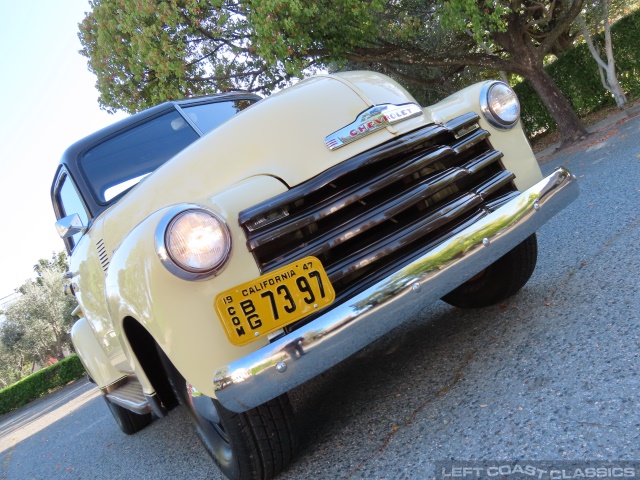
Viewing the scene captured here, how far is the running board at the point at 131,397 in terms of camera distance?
299 centimetres

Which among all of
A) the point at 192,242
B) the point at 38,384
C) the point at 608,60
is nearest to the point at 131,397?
the point at 192,242

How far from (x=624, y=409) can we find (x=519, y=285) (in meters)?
1.45

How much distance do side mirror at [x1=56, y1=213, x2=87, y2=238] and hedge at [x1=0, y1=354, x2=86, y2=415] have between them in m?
16.3

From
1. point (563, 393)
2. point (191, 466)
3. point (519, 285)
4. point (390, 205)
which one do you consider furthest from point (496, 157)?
point (191, 466)

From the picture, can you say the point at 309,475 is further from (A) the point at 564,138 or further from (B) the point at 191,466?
(A) the point at 564,138

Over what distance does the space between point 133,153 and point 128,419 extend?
8.06 feet

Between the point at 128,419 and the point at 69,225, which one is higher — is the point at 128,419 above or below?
below

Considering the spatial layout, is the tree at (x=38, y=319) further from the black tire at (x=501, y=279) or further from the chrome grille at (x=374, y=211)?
the chrome grille at (x=374, y=211)

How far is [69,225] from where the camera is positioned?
325 cm

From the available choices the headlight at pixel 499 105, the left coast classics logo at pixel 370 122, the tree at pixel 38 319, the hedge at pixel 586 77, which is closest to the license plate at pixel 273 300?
the left coast classics logo at pixel 370 122

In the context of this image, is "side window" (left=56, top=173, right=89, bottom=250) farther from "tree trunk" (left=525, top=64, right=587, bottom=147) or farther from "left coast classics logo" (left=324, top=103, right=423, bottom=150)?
"tree trunk" (left=525, top=64, right=587, bottom=147)

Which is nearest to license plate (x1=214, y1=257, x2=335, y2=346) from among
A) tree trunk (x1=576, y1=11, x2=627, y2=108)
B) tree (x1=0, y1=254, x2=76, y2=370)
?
tree trunk (x1=576, y1=11, x2=627, y2=108)

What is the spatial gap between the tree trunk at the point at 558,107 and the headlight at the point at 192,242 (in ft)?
36.1

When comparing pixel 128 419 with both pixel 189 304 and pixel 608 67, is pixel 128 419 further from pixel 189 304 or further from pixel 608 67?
pixel 608 67
